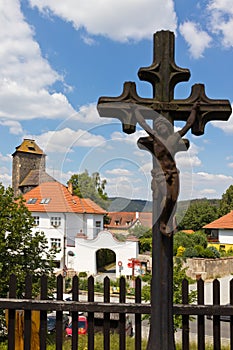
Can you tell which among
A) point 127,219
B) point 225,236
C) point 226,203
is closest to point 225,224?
point 225,236

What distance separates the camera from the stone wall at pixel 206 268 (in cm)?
2930

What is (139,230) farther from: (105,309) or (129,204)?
(105,309)

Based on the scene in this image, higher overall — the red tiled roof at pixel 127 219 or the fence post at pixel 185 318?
the red tiled roof at pixel 127 219

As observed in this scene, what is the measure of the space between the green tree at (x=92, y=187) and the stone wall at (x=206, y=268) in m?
26.8

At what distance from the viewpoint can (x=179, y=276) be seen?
10.4 metres

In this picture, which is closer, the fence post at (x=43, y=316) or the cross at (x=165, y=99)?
the cross at (x=165, y=99)

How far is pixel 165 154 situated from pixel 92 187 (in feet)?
2.01

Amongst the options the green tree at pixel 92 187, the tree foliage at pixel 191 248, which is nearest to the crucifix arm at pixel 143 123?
the green tree at pixel 92 187

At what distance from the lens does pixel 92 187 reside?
310 cm

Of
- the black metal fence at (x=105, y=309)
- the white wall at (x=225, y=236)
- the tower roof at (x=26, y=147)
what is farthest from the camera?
the tower roof at (x=26, y=147)

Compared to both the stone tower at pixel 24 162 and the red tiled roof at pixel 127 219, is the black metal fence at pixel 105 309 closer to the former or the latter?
the red tiled roof at pixel 127 219

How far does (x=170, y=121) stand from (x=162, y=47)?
0.60 metres

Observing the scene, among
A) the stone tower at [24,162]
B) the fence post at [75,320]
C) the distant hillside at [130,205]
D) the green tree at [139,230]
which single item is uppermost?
the stone tower at [24,162]

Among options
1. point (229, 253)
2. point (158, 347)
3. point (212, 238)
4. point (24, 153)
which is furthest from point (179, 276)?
point (24, 153)
